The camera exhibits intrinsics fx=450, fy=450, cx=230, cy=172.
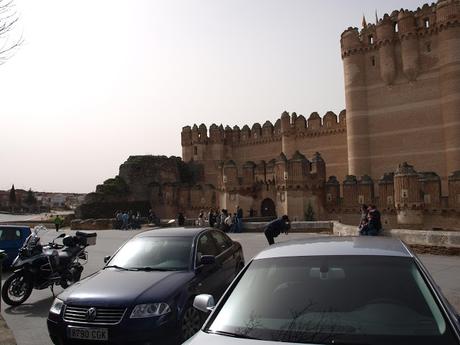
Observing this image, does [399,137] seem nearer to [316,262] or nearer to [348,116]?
[348,116]

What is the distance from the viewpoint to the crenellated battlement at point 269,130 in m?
43.0

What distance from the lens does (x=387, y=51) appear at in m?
36.2

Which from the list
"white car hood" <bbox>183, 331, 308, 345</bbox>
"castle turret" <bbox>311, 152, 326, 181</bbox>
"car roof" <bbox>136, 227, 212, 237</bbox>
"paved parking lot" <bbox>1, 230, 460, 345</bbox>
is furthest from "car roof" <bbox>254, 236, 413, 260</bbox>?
"castle turret" <bbox>311, 152, 326, 181</bbox>

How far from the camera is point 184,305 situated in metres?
4.92

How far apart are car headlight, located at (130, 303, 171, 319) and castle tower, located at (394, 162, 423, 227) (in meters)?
25.4

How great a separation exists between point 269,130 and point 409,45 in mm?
17554

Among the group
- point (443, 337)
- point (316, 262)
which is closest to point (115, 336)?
point (316, 262)

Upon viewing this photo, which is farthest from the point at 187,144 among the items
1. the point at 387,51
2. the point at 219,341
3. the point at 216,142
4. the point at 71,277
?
the point at 219,341

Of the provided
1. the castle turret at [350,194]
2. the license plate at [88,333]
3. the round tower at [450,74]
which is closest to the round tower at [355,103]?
the castle turret at [350,194]

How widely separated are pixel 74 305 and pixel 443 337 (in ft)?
11.7

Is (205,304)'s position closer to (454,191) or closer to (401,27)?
(454,191)

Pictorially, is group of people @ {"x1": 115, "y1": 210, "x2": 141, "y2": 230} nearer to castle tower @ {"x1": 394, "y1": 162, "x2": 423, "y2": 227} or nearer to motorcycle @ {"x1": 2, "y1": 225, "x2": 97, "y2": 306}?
castle tower @ {"x1": 394, "y1": 162, "x2": 423, "y2": 227}

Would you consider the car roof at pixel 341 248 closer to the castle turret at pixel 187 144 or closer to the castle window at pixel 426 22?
the castle window at pixel 426 22

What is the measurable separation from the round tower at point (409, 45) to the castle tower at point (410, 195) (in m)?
10.9
